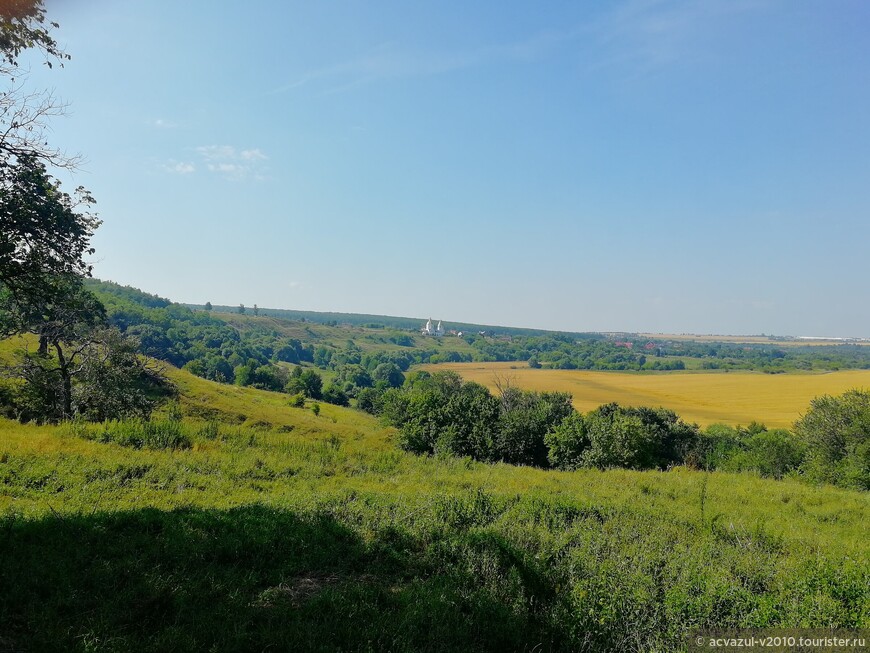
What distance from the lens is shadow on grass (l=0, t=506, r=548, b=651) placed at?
469cm

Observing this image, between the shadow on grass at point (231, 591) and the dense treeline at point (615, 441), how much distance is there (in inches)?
691

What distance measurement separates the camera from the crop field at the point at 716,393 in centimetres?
6831

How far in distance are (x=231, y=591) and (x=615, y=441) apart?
85.8 feet

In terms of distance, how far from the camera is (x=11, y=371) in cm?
1686

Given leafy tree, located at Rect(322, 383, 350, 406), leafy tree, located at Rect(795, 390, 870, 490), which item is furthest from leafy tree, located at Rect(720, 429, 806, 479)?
leafy tree, located at Rect(322, 383, 350, 406)

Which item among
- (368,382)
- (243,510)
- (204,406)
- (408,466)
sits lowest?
(368,382)

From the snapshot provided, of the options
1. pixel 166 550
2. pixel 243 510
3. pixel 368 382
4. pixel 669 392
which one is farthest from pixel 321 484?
pixel 368 382

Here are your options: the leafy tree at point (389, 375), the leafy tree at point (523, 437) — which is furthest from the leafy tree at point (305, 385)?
the leafy tree at point (523, 437)

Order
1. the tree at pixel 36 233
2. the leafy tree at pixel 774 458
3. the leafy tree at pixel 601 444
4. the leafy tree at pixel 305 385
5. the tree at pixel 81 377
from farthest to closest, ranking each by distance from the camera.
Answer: the leafy tree at pixel 305 385, the leafy tree at pixel 774 458, the leafy tree at pixel 601 444, the tree at pixel 81 377, the tree at pixel 36 233

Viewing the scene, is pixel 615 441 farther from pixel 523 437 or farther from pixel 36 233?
pixel 36 233

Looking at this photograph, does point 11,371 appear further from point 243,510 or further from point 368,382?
point 368,382

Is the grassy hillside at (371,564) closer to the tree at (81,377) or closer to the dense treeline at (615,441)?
the tree at (81,377)

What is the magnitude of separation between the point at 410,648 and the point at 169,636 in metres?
2.58

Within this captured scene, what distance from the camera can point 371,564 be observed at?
7094mm
